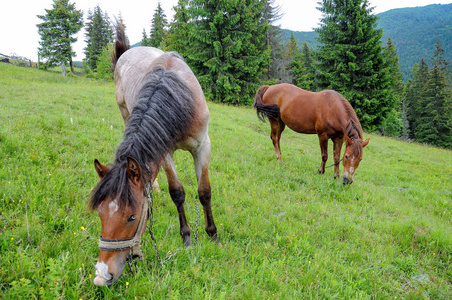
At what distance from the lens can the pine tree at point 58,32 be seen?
1185 inches

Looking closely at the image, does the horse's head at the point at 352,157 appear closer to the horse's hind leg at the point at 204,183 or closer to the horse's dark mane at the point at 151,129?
the horse's hind leg at the point at 204,183

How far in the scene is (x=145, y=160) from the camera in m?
1.93

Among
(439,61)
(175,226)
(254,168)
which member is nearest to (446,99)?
(439,61)

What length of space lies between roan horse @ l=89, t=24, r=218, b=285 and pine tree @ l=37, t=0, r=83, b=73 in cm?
3664

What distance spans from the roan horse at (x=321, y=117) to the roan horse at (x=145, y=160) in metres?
4.04

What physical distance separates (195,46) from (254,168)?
689 inches

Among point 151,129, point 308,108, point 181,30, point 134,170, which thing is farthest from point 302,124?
point 181,30

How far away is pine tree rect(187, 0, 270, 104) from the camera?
18922 mm

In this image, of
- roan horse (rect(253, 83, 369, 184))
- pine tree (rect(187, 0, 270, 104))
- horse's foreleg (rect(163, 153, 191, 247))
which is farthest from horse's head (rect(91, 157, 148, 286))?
pine tree (rect(187, 0, 270, 104))

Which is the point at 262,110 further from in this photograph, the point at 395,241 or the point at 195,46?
the point at 195,46

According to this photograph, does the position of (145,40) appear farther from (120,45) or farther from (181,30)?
(120,45)

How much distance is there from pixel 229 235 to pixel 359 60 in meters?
21.8

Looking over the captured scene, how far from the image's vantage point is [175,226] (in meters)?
3.04

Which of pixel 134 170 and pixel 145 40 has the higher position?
pixel 145 40
